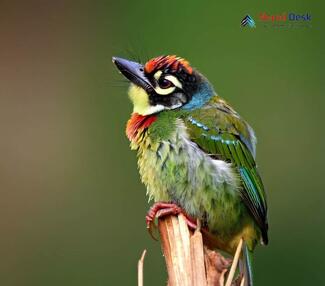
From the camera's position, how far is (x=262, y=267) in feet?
12.8

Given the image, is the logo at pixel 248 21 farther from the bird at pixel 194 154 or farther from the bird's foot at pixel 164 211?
the bird's foot at pixel 164 211

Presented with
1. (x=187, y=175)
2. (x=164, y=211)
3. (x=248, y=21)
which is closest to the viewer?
(x=164, y=211)

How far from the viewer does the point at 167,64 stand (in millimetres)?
2816

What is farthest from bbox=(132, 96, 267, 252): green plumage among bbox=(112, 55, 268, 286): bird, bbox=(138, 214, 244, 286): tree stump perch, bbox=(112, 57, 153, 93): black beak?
bbox=(138, 214, 244, 286): tree stump perch

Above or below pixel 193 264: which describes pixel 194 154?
above

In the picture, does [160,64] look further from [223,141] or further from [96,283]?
[96,283]

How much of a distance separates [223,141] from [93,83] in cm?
167

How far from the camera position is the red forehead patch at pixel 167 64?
2816 millimetres

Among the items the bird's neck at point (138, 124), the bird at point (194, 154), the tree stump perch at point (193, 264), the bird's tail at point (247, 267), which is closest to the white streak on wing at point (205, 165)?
the bird at point (194, 154)

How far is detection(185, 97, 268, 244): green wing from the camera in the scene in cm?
277

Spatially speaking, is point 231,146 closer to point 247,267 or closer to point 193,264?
point 247,267

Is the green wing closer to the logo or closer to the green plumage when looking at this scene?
the green plumage

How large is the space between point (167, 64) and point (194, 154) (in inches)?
12.5

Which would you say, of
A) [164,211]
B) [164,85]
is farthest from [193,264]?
[164,85]
